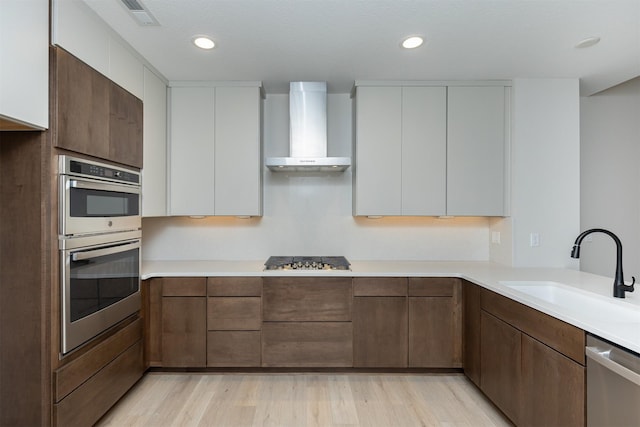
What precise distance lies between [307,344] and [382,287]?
2.42 feet

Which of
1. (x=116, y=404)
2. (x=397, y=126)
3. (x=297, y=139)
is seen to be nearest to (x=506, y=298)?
(x=397, y=126)

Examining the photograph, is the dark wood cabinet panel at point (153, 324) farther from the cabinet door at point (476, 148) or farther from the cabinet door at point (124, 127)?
the cabinet door at point (476, 148)

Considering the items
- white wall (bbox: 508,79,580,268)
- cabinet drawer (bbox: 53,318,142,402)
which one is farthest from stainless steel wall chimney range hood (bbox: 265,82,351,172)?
cabinet drawer (bbox: 53,318,142,402)

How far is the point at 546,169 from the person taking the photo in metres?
2.92

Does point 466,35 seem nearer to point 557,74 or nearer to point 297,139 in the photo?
point 557,74

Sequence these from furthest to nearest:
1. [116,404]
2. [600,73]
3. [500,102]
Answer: [500,102]
[600,73]
[116,404]

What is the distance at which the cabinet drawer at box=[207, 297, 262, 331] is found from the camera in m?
2.71

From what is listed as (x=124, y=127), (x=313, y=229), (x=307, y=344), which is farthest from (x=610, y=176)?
(x=124, y=127)

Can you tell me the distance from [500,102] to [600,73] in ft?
2.44

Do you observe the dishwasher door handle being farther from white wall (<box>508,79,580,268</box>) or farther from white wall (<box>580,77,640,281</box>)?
white wall (<box>580,77,640,281</box>)

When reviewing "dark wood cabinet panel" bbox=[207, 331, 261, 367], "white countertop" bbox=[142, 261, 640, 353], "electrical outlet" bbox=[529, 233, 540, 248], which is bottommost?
"dark wood cabinet panel" bbox=[207, 331, 261, 367]

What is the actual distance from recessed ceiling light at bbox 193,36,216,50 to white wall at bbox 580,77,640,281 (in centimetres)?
336

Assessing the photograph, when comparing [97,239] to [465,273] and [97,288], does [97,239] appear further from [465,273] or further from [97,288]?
[465,273]

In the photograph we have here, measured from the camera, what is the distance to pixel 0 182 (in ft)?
5.52
